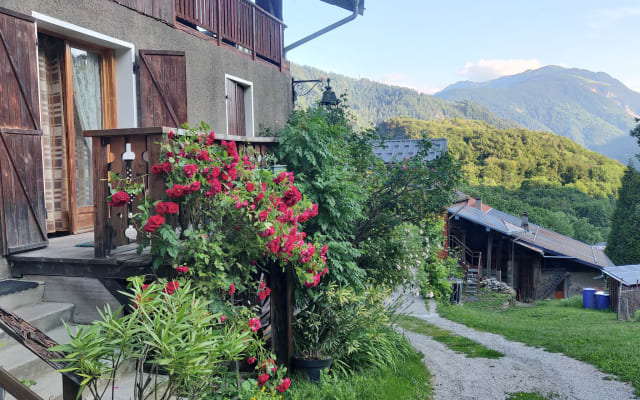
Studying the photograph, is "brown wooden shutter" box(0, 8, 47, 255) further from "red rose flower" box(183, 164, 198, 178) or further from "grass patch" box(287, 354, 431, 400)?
"grass patch" box(287, 354, 431, 400)

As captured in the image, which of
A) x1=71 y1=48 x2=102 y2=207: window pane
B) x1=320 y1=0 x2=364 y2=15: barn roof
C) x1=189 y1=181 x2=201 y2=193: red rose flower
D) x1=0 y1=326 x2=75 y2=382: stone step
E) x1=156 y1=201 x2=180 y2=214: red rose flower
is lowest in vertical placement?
x1=0 y1=326 x2=75 y2=382: stone step

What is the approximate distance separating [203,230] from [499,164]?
47865 millimetres

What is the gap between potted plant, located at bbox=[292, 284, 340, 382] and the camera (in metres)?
5.11

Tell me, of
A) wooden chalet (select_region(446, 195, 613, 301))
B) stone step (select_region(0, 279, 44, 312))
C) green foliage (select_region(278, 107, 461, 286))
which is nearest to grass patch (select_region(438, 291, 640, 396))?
green foliage (select_region(278, 107, 461, 286))

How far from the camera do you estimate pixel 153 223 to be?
3.17 meters

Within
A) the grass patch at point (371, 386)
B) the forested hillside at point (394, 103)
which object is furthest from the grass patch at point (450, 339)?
the forested hillside at point (394, 103)

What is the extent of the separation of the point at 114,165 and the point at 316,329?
279 centimetres

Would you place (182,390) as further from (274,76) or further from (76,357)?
(274,76)

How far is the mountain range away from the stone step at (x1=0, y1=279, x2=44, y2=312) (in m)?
59.3

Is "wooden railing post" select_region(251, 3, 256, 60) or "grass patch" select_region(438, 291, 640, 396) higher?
"wooden railing post" select_region(251, 3, 256, 60)

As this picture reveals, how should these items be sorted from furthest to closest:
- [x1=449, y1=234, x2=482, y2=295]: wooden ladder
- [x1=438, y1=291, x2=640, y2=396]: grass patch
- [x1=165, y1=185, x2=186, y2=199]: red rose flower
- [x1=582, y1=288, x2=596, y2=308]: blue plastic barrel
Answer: [x1=449, y1=234, x2=482, y2=295]: wooden ladder < [x1=582, y1=288, x2=596, y2=308]: blue plastic barrel < [x1=438, y1=291, x2=640, y2=396]: grass patch < [x1=165, y1=185, x2=186, y2=199]: red rose flower

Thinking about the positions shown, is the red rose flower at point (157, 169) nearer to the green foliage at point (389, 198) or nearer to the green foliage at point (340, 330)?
the green foliage at point (340, 330)

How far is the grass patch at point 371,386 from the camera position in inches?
178

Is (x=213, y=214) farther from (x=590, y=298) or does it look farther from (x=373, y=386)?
(x=590, y=298)
